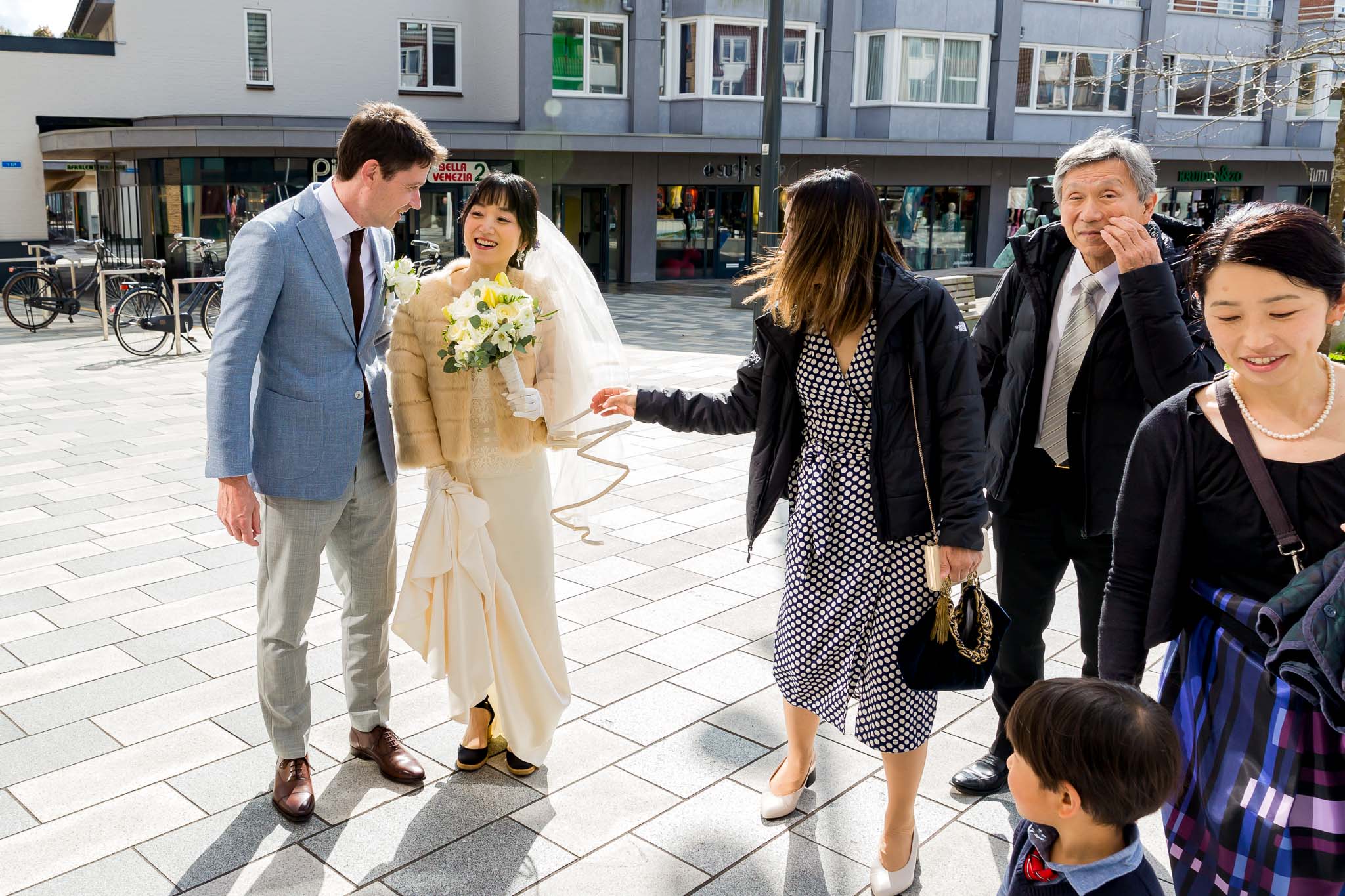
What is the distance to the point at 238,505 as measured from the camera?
11.2 ft

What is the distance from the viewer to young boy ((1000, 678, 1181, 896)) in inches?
79.5

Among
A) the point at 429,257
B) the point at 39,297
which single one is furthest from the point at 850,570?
the point at 429,257

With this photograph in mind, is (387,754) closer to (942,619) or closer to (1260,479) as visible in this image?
(942,619)

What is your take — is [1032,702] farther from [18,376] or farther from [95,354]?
[95,354]

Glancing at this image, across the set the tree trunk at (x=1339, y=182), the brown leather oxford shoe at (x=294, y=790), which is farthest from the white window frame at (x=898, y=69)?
the brown leather oxford shoe at (x=294, y=790)

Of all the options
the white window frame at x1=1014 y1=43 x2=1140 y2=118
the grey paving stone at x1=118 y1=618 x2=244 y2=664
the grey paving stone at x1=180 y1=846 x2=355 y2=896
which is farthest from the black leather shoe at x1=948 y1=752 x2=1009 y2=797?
the white window frame at x1=1014 y1=43 x2=1140 y2=118

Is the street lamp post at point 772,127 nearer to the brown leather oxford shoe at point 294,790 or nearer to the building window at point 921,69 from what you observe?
the brown leather oxford shoe at point 294,790

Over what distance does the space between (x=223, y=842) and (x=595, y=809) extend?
1.12 m

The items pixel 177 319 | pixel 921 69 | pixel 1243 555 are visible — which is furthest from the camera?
pixel 921 69

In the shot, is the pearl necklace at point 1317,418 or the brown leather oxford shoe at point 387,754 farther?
the brown leather oxford shoe at point 387,754

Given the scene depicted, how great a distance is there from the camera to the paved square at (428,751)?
3.36 m

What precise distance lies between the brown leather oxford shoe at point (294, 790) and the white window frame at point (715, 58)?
24780mm

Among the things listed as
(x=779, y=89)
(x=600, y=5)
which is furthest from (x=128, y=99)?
(x=779, y=89)

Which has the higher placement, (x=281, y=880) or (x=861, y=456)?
(x=861, y=456)
